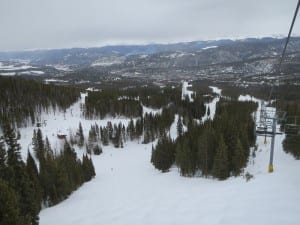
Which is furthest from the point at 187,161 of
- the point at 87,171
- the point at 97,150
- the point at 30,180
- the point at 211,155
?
the point at 97,150

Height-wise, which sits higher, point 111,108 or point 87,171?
point 111,108

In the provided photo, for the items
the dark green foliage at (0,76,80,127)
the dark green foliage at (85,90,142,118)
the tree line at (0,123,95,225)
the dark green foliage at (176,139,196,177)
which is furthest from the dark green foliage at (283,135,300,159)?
the dark green foliage at (0,76,80,127)

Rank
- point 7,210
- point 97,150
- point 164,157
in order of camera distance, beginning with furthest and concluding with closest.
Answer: point 97,150
point 164,157
point 7,210

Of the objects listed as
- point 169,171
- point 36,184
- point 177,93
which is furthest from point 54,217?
point 177,93

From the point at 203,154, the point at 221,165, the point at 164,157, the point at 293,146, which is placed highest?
the point at 293,146

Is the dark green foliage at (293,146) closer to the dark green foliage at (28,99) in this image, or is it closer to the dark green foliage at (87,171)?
the dark green foliage at (87,171)

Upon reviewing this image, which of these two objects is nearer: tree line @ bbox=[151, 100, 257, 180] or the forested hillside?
the forested hillside

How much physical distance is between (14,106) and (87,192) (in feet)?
293

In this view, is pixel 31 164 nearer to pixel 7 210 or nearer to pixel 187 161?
pixel 187 161

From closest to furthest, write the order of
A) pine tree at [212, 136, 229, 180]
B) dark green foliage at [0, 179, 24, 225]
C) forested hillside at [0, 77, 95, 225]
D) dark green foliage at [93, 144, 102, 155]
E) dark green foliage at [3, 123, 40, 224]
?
dark green foliage at [0, 179, 24, 225] → forested hillside at [0, 77, 95, 225] → dark green foliage at [3, 123, 40, 224] → pine tree at [212, 136, 229, 180] → dark green foliage at [93, 144, 102, 155]

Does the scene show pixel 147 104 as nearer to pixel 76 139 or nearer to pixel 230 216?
pixel 76 139

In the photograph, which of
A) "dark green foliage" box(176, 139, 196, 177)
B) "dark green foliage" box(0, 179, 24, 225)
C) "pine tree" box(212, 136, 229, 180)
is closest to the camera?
"dark green foliage" box(0, 179, 24, 225)

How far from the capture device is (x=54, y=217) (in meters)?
31.6

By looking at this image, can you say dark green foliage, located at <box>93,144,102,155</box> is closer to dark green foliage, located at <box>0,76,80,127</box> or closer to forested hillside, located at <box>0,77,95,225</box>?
forested hillside, located at <box>0,77,95,225</box>
